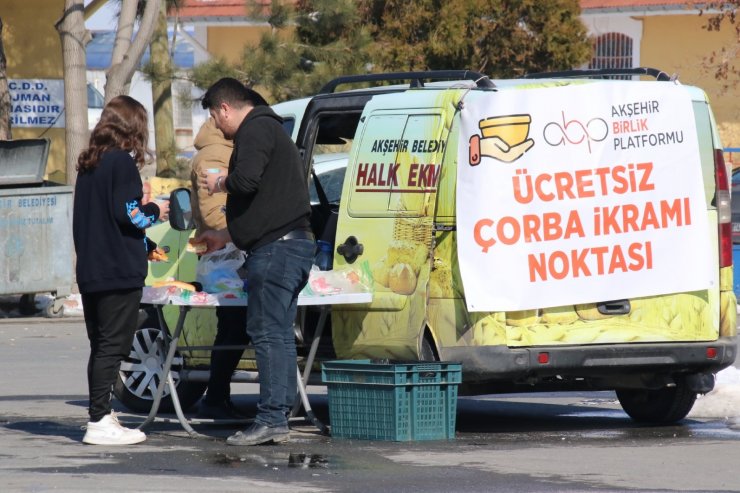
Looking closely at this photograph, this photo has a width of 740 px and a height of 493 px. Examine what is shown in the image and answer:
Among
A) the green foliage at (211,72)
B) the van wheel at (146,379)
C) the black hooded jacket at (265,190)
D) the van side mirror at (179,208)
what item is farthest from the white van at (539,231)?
the green foliage at (211,72)

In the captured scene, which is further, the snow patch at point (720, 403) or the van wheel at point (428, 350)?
the snow patch at point (720, 403)

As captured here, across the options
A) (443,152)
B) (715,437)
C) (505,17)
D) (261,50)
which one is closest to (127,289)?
(443,152)

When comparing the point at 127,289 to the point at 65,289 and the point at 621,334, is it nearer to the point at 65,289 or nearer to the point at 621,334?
the point at 621,334

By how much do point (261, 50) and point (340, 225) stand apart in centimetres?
1668

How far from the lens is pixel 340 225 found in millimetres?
8383

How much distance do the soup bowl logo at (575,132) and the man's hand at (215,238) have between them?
1853mm

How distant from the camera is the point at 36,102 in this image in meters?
26.5

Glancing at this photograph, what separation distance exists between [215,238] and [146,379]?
160cm

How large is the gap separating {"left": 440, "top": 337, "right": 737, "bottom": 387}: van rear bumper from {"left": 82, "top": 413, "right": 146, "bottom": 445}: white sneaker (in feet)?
5.63

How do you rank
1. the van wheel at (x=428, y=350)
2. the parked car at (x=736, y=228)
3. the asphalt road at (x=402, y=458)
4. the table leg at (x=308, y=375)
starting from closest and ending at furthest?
1. the asphalt road at (x=402, y=458)
2. the van wheel at (x=428, y=350)
3. the table leg at (x=308, y=375)
4. the parked car at (x=736, y=228)

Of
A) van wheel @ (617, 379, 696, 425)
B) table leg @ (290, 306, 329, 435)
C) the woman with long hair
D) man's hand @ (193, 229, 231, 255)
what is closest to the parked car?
van wheel @ (617, 379, 696, 425)

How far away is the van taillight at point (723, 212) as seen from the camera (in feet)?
27.8

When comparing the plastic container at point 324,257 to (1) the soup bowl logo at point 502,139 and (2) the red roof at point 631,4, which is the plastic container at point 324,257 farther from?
(2) the red roof at point 631,4

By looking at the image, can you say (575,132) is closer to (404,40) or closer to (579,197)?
(579,197)
